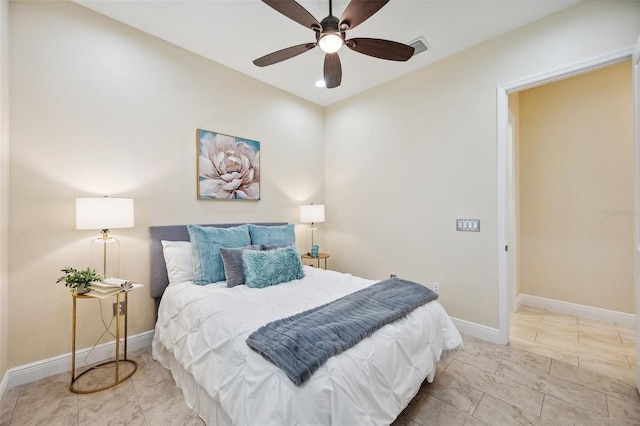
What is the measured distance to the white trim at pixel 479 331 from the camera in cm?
265

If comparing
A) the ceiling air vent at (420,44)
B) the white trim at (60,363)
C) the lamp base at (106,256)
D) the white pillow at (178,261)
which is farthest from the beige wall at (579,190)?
the lamp base at (106,256)

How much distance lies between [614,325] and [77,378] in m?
5.18

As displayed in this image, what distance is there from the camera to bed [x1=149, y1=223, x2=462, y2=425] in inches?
44.1

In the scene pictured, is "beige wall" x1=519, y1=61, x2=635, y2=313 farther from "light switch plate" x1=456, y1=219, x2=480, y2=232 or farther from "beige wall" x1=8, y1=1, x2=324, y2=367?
"beige wall" x1=8, y1=1, x2=324, y2=367

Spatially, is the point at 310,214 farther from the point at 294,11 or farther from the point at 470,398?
the point at 470,398

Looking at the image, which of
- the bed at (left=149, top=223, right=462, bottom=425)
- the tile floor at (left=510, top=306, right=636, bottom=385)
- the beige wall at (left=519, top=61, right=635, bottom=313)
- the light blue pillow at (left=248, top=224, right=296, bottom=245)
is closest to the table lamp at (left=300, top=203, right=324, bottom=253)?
the light blue pillow at (left=248, top=224, right=296, bottom=245)

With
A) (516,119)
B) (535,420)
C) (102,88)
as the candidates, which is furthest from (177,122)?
(516,119)

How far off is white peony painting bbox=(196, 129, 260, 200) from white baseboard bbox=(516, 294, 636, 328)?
3.84 m

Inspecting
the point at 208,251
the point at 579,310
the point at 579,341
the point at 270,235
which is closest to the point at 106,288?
the point at 208,251

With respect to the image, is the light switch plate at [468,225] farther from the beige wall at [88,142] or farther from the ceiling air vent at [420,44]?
the beige wall at [88,142]

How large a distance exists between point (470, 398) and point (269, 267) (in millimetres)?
1745

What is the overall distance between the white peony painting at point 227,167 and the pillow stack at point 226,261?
638 millimetres

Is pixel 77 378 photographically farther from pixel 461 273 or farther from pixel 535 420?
pixel 461 273

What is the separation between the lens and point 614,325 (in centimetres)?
300
